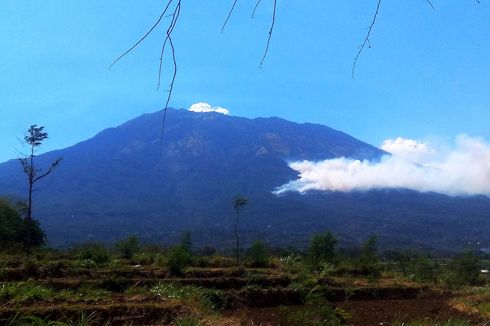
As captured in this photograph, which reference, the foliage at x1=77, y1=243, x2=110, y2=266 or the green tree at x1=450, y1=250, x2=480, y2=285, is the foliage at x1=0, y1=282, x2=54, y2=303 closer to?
the foliage at x1=77, y1=243, x2=110, y2=266

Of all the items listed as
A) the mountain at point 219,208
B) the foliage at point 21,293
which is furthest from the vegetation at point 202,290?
the mountain at point 219,208

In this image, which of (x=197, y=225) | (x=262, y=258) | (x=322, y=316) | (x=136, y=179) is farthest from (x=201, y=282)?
(x=136, y=179)

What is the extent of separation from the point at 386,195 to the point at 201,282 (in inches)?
6565

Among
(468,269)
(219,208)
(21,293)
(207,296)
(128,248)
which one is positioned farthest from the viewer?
(219,208)

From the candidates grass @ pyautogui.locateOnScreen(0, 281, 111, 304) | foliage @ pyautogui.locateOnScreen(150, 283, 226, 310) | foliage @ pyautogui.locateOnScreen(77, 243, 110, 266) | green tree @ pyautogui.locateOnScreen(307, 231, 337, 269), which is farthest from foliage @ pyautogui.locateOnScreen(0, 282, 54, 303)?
green tree @ pyautogui.locateOnScreen(307, 231, 337, 269)

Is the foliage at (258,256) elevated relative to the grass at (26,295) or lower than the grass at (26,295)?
lower

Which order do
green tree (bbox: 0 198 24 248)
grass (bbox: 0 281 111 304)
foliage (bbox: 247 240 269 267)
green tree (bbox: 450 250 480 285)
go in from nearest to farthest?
1. grass (bbox: 0 281 111 304)
2. foliage (bbox: 247 240 269 267)
3. green tree (bbox: 0 198 24 248)
4. green tree (bbox: 450 250 480 285)

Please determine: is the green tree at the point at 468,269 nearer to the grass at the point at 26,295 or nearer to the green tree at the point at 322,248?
the green tree at the point at 322,248

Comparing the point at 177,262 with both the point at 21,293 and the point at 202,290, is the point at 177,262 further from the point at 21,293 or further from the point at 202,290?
the point at 21,293

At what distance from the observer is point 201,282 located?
2009 centimetres

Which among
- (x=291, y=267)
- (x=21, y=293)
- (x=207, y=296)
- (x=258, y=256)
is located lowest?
(x=291, y=267)

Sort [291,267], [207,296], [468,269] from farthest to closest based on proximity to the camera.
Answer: [468,269], [291,267], [207,296]

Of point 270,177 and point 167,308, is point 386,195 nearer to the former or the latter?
point 270,177

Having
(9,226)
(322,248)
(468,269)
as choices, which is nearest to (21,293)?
(322,248)
